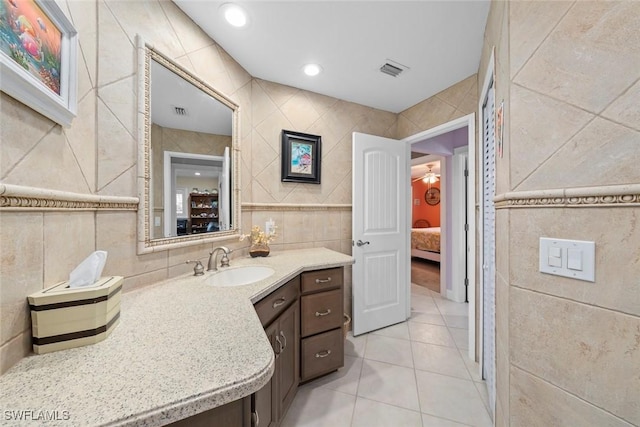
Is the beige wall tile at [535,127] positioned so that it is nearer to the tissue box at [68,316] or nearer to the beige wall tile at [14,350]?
the tissue box at [68,316]

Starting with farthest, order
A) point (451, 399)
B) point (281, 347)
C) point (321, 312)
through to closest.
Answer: point (321, 312)
point (451, 399)
point (281, 347)

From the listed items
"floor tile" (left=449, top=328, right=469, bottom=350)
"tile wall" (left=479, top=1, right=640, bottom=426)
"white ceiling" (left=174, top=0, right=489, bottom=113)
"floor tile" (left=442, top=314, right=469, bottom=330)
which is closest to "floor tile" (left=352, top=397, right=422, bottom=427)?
"tile wall" (left=479, top=1, right=640, bottom=426)

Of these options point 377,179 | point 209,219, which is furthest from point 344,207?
point 209,219

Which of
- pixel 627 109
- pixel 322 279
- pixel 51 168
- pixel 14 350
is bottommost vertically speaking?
pixel 322 279

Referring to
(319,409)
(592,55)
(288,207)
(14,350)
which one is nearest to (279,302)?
(319,409)

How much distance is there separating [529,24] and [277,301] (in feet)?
5.08

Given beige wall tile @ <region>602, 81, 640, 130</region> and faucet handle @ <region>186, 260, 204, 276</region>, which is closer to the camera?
beige wall tile @ <region>602, 81, 640, 130</region>

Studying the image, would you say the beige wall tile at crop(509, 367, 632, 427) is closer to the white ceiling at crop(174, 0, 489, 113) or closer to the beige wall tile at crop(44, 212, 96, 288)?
the beige wall tile at crop(44, 212, 96, 288)

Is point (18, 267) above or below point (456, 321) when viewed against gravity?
above

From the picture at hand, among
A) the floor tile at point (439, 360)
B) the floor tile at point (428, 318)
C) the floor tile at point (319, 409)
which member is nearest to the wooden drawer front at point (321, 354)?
the floor tile at point (319, 409)

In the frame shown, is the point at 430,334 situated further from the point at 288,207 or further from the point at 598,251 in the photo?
the point at 598,251

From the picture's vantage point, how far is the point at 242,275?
5.05 ft

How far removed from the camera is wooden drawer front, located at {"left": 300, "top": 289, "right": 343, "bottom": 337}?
153 centimetres

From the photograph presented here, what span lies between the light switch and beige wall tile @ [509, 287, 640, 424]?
0.11 m
